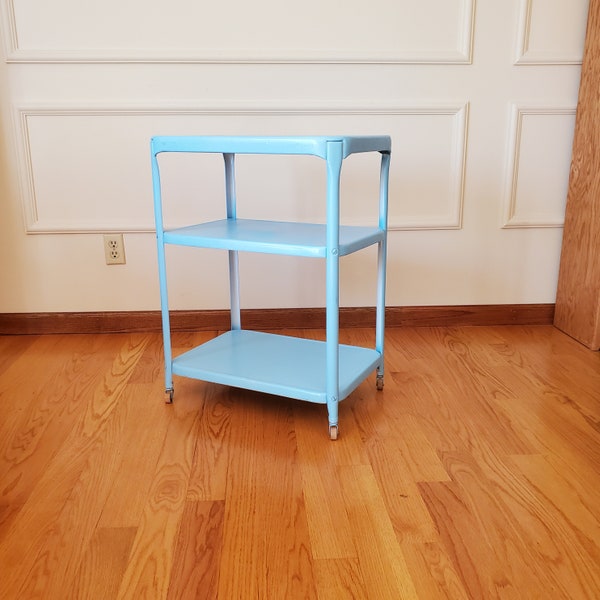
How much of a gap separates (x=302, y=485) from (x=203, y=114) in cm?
119

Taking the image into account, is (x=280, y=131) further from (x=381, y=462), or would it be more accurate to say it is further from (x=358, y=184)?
(x=381, y=462)

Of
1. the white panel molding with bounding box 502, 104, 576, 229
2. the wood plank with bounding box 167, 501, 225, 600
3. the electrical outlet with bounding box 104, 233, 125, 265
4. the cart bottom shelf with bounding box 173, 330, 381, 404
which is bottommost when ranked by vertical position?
the wood plank with bounding box 167, 501, 225, 600

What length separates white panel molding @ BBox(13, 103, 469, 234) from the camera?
1.85m

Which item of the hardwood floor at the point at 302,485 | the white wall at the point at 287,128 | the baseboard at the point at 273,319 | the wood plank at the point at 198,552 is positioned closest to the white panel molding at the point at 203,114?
the white wall at the point at 287,128

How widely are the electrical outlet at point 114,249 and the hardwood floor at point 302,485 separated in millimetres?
365

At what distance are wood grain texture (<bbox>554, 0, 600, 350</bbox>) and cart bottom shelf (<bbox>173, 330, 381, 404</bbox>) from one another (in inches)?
29.9

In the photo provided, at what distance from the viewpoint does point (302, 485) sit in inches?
45.2

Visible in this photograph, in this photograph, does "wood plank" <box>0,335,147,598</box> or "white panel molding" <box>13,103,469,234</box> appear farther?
"white panel molding" <box>13,103,469,234</box>

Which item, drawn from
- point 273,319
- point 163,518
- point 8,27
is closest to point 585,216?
point 273,319

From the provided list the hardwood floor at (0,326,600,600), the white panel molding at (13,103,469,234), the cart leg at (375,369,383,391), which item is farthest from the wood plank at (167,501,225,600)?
the white panel molding at (13,103,469,234)

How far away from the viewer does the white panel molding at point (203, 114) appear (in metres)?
1.85

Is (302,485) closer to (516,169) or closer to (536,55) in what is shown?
(516,169)

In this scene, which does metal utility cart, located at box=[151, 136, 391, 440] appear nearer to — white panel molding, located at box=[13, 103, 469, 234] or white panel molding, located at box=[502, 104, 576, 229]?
white panel molding, located at box=[13, 103, 469, 234]

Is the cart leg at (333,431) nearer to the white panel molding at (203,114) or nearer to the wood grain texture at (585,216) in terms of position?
the white panel molding at (203,114)
